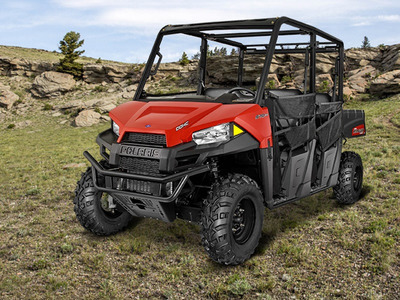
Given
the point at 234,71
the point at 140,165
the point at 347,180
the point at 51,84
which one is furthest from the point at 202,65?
the point at 51,84

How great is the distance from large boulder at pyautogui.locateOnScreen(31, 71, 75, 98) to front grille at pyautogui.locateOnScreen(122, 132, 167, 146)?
3758cm

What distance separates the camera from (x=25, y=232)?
604 centimetres

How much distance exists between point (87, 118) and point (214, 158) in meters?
26.4

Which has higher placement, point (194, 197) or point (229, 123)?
point (229, 123)

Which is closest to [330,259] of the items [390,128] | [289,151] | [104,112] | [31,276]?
[289,151]

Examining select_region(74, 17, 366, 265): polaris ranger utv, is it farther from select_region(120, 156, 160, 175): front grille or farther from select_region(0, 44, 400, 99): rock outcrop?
select_region(0, 44, 400, 99): rock outcrop

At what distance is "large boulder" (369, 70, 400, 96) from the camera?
26062 mm

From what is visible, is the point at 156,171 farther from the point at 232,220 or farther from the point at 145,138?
the point at 232,220

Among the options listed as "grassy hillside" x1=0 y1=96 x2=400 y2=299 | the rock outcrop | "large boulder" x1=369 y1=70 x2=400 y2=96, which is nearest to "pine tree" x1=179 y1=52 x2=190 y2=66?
the rock outcrop

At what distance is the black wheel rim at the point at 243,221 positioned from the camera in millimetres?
4621

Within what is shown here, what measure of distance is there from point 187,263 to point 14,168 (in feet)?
32.1

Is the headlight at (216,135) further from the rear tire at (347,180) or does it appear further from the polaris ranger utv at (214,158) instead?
the rear tire at (347,180)

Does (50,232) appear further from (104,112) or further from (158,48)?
(104,112)

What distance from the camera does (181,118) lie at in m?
4.38
